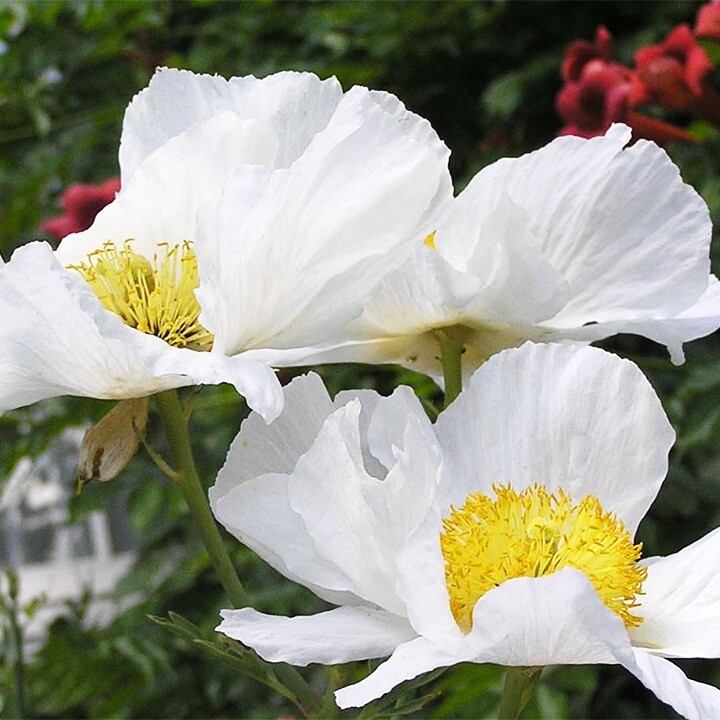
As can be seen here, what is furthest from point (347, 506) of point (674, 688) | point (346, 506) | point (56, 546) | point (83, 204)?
point (56, 546)

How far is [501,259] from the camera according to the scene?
16.7 inches

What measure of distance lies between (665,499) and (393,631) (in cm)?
70

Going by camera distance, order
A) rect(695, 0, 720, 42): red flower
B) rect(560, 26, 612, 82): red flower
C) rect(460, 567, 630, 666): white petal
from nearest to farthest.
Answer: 1. rect(460, 567, 630, 666): white petal
2. rect(695, 0, 720, 42): red flower
3. rect(560, 26, 612, 82): red flower

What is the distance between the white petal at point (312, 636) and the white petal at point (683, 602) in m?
0.08

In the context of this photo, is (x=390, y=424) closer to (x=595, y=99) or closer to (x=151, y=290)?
(x=151, y=290)

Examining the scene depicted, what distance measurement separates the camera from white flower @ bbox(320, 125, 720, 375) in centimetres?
42

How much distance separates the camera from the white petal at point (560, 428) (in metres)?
0.41

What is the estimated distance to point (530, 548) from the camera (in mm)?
407

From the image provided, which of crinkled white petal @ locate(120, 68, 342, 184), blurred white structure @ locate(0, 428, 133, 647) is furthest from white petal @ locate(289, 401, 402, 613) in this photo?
blurred white structure @ locate(0, 428, 133, 647)

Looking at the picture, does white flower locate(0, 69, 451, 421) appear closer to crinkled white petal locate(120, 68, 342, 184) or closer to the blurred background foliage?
crinkled white petal locate(120, 68, 342, 184)

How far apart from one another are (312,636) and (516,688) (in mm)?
66

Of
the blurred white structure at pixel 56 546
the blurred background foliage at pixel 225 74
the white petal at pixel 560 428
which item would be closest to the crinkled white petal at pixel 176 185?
the white petal at pixel 560 428

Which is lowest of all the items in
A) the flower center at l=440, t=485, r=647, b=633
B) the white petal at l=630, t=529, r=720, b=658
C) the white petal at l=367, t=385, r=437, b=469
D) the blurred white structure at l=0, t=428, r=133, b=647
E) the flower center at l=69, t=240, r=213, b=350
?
the blurred white structure at l=0, t=428, r=133, b=647

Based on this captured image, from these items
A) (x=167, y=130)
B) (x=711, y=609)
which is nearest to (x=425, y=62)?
(x=167, y=130)
